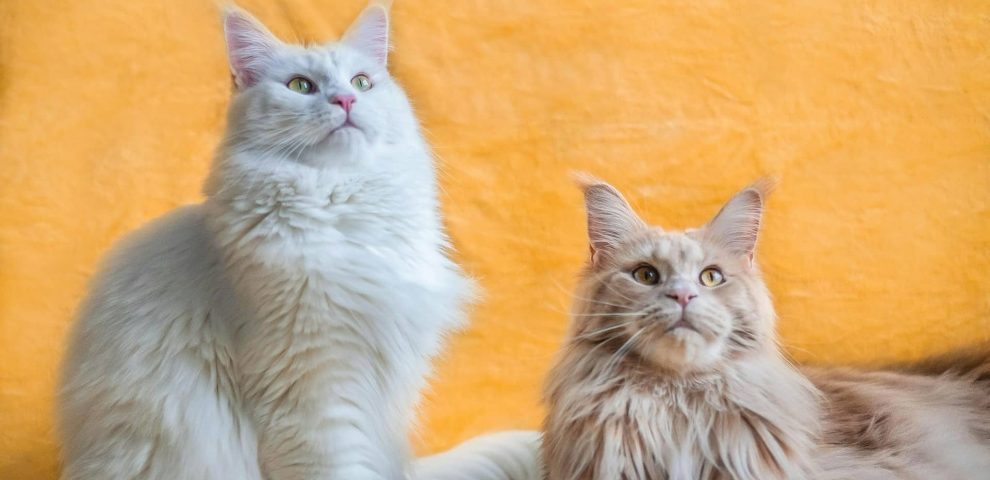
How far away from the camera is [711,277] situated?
113cm

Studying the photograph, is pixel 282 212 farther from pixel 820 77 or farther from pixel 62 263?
pixel 820 77

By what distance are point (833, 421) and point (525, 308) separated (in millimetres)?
→ 458

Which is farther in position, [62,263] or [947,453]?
[62,263]

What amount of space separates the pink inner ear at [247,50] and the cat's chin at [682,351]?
668 mm

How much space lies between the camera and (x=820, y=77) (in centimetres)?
142

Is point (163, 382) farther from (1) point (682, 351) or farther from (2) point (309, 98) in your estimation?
(1) point (682, 351)

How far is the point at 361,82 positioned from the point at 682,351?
0.58 m

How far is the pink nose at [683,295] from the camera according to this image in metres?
1.07

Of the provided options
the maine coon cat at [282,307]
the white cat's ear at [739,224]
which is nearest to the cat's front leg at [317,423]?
the maine coon cat at [282,307]

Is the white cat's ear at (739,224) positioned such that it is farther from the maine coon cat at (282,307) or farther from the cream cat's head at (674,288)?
the maine coon cat at (282,307)

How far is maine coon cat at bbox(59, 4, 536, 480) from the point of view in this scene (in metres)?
1.16

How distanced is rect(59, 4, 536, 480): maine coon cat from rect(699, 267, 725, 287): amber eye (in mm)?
381

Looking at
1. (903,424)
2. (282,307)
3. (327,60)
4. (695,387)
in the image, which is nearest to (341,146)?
(327,60)

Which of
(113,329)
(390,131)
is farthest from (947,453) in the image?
(113,329)
